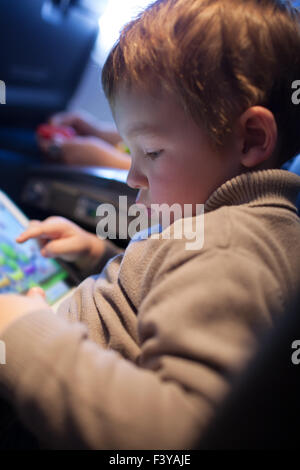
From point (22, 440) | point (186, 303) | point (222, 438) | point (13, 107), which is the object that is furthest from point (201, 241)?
point (13, 107)

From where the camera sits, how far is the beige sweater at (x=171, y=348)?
0.31 m

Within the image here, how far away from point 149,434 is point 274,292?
0.18 meters

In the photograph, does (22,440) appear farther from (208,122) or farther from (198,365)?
(208,122)

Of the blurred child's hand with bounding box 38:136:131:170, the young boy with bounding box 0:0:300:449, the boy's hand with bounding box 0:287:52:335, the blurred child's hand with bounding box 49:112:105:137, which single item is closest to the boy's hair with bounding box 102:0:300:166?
A: the young boy with bounding box 0:0:300:449

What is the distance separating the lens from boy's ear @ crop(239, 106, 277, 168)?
43cm

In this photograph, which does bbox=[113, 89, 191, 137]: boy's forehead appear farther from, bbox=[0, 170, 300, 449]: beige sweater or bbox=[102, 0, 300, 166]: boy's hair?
bbox=[0, 170, 300, 449]: beige sweater

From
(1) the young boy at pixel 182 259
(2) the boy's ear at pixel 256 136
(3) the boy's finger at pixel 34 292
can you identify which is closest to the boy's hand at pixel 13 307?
(1) the young boy at pixel 182 259

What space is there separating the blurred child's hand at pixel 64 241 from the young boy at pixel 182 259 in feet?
0.56

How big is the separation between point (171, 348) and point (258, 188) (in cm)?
23

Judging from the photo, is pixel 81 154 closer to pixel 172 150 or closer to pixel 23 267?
pixel 23 267

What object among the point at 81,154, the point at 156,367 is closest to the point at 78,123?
the point at 81,154

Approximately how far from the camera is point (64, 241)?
72 centimetres

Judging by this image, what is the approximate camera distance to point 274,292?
361 millimetres

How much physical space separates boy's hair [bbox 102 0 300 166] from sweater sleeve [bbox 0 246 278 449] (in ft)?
0.66
